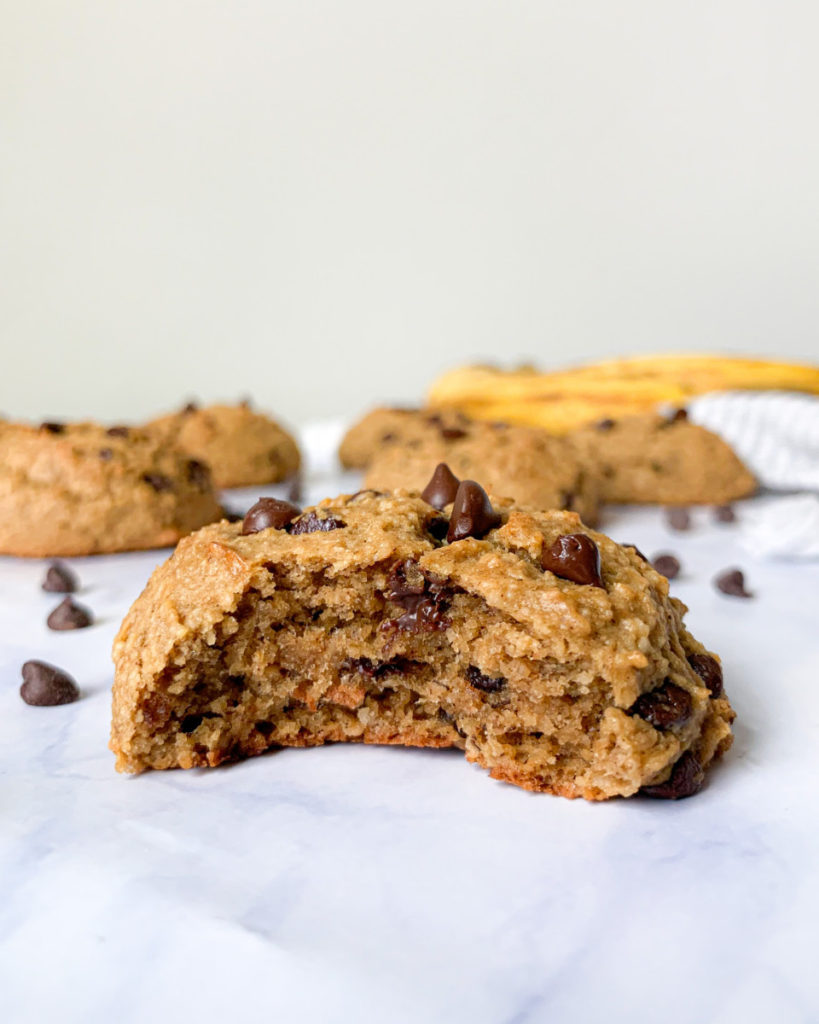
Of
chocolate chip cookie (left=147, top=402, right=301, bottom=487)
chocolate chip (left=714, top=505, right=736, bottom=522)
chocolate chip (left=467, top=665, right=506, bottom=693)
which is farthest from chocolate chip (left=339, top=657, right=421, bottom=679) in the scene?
chocolate chip cookie (left=147, top=402, right=301, bottom=487)

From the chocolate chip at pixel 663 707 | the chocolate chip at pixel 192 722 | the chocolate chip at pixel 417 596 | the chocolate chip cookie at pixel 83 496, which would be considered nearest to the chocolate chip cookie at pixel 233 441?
the chocolate chip cookie at pixel 83 496

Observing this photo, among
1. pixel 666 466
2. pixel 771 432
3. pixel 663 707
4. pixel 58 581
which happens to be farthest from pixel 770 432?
pixel 58 581

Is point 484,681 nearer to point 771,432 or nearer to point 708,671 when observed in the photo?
point 708,671

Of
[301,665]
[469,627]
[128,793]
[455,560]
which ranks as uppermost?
[455,560]

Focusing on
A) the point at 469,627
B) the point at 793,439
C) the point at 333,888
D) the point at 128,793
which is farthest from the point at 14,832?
the point at 793,439

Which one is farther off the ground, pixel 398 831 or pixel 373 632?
pixel 373 632

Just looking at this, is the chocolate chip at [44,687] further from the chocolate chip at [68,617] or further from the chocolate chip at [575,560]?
the chocolate chip at [575,560]

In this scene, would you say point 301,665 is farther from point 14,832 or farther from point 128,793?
point 14,832
